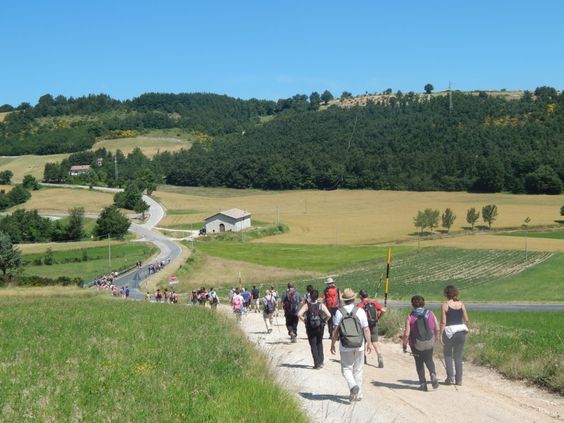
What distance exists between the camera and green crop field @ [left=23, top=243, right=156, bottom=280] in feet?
214

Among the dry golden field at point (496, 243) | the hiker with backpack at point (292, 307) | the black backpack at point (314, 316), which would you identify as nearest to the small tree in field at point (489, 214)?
the dry golden field at point (496, 243)

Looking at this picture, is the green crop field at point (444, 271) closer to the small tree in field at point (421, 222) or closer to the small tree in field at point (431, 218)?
the small tree in field at point (421, 222)

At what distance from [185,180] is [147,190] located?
943 inches

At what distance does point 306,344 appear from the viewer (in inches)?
723

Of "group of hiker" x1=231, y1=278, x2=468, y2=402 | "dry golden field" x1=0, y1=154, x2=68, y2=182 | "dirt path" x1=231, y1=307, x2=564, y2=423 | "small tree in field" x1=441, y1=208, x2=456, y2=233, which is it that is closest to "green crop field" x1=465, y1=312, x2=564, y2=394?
"dirt path" x1=231, y1=307, x2=564, y2=423

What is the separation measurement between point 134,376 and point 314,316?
537cm

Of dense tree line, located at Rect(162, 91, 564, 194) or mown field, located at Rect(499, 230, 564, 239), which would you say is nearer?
mown field, located at Rect(499, 230, 564, 239)

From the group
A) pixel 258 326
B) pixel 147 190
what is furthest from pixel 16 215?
pixel 258 326

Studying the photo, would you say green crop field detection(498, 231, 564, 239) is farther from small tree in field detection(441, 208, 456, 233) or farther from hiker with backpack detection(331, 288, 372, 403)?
hiker with backpack detection(331, 288, 372, 403)

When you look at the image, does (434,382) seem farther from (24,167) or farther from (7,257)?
(24,167)

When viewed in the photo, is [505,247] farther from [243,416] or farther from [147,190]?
[147,190]

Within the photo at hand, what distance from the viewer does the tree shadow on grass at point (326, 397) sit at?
36.5 feet

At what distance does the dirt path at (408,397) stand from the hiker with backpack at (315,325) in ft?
0.98

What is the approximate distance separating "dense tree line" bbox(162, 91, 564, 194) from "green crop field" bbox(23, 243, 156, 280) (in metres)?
79.2
